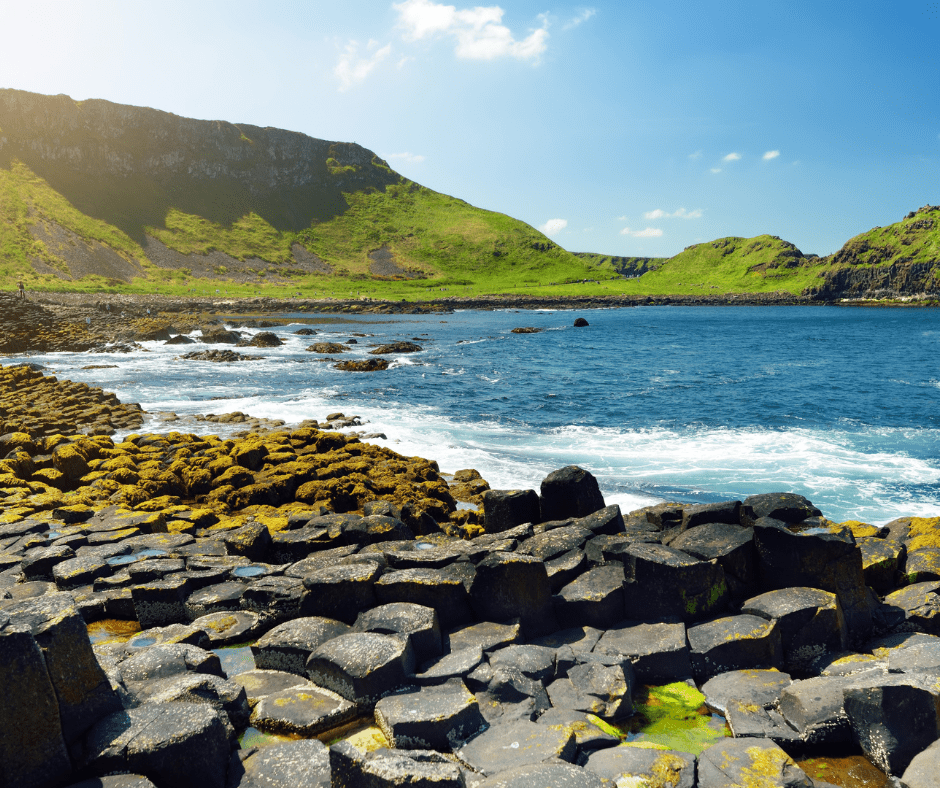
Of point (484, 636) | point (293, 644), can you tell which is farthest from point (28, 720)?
point (484, 636)

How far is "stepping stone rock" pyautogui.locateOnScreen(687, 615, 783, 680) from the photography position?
236 inches

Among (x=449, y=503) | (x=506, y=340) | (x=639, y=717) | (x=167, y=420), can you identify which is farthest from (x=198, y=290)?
(x=639, y=717)

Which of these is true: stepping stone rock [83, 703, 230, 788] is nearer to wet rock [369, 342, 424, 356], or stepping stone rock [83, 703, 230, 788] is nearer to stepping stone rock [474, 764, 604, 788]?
stepping stone rock [474, 764, 604, 788]

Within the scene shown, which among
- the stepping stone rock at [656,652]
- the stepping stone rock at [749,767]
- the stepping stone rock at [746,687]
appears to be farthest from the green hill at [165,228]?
the stepping stone rock at [749,767]

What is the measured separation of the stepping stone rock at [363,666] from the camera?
5.20 meters

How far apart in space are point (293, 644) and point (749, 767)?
4.10 meters

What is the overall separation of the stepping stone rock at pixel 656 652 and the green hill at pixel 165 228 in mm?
124026

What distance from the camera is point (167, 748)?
4078mm

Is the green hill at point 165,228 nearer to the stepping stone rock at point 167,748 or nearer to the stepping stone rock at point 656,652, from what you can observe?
the stepping stone rock at point 167,748

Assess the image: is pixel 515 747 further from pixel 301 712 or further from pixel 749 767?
pixel 301 712

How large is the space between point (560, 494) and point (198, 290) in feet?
423

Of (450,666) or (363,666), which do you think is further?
(450,666)

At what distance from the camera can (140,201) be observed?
16775 cm

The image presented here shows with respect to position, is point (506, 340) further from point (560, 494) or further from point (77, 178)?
point (77, 178)
